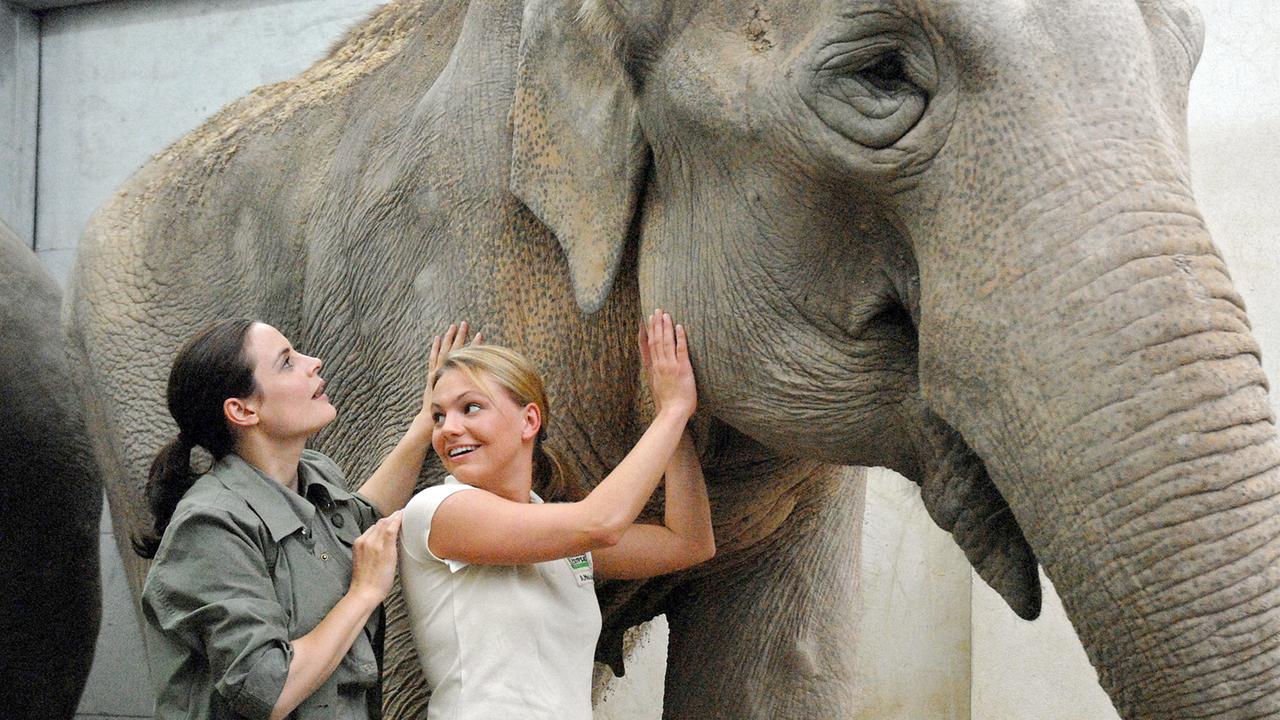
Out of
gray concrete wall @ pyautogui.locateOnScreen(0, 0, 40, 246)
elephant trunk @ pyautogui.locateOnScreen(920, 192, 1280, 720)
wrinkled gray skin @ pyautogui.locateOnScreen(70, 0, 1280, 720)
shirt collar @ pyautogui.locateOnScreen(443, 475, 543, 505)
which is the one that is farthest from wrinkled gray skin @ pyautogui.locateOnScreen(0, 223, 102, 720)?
elephant trunk @ pyautogui.locateOnScreen(920, 192, 1280, 720)

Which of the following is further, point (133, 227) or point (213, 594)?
point (133, 227)

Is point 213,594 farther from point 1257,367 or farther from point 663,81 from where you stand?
point 1257,367

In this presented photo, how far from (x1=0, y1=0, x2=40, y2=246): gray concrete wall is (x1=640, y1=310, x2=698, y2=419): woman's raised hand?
401 centimetres

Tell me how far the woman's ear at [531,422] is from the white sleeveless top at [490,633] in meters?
0.10

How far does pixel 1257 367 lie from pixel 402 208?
1268 millimetres

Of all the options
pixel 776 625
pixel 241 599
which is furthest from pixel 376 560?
pixel 776 625

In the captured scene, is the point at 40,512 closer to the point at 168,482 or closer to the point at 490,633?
the point at 168,482

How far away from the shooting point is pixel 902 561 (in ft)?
13.2

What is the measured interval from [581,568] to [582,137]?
0.54 metres

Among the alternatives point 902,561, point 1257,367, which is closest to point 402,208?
point 1257,367

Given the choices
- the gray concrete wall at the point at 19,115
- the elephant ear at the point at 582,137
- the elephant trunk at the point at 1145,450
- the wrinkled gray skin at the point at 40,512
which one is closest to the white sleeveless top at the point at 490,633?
the elephant ear at the point at 582,137

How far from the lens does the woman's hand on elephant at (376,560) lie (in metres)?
1.84

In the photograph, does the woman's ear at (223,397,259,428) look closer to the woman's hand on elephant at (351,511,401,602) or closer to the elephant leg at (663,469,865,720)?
the woman's hand on elephant at (351,511,401,602)

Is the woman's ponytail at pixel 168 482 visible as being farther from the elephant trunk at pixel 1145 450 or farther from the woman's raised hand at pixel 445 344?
the elephant trunk at pixel 1145 450
